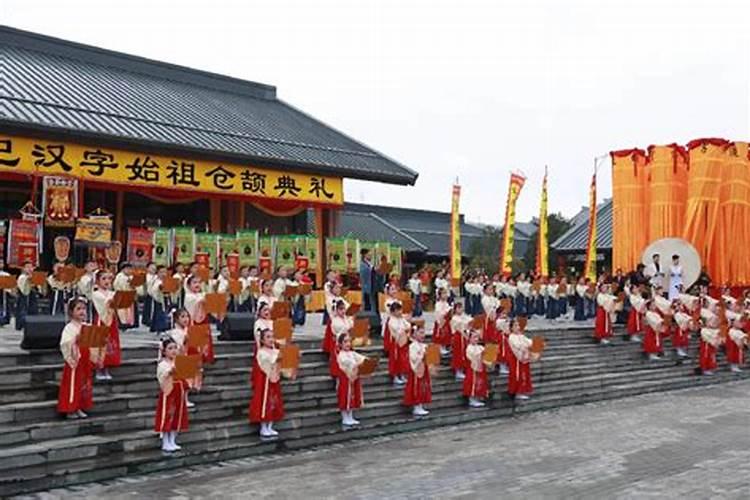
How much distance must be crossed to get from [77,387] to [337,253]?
12.1 meters

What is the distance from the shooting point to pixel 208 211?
807 inches

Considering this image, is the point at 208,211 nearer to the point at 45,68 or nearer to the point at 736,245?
the point at 45,68

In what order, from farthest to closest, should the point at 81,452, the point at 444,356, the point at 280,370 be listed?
the point at 444,356, the point at 280,370, the point at 81,452

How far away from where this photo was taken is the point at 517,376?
12320 mm

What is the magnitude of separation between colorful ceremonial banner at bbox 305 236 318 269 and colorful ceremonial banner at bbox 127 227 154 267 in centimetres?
385

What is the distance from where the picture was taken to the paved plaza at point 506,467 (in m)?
7.39

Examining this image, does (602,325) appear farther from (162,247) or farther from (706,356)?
(162,247)

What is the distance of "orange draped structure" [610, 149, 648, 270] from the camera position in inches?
883

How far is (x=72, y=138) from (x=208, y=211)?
14.6 ft

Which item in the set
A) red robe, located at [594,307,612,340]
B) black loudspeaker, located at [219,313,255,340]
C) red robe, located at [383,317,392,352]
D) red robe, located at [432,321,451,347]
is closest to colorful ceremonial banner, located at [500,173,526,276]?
red robe, located at [594,307,612,340]

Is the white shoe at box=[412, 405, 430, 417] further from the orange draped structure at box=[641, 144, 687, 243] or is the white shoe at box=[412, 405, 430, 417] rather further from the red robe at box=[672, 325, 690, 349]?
the orange draped structure at box=[641, 144, 687, 243]

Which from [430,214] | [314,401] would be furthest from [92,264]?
[430,214]

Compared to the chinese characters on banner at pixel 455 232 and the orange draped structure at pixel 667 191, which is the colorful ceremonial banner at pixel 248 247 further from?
the orange draped structure at pixel 667 191

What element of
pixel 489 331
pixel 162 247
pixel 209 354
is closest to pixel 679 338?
pixel 489 331
